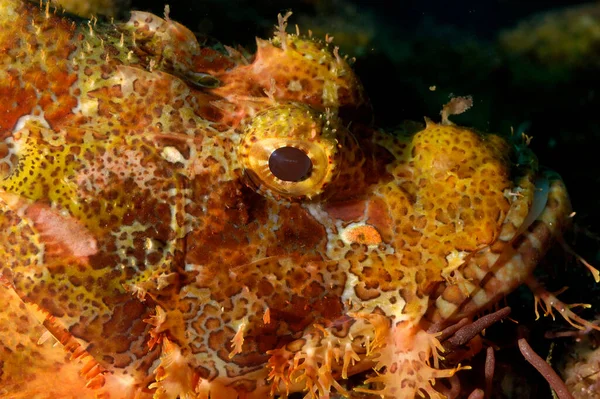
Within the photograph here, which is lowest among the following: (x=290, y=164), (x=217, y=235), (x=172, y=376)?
(x=172, y=376)

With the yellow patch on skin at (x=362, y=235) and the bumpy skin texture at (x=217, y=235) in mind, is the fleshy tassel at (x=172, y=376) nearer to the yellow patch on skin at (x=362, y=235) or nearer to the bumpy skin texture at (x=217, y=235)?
the bumpy skin texture at (x=217, y=235)

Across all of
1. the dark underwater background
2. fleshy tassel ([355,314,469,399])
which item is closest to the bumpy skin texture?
fleshy tassel ([355,314,469,399])

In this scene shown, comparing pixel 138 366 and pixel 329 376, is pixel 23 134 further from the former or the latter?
pixel 329 376

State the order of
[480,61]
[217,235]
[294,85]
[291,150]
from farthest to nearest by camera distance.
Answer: [480,61], [294,85], [217,235], [291,150]

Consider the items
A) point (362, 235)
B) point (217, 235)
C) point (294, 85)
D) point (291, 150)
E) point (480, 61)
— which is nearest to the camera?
point (291, 150)

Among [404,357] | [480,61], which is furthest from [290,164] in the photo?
[480,61]

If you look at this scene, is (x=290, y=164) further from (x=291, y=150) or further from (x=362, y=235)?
(x=362, y=235)

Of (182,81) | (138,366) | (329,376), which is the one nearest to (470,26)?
(182,81)
